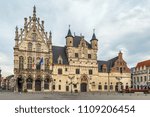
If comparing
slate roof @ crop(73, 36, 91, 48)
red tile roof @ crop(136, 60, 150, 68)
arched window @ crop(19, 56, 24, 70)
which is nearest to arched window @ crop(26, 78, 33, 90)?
arched window @ crop(19, 56, 24, 70)

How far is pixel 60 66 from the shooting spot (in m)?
67.4

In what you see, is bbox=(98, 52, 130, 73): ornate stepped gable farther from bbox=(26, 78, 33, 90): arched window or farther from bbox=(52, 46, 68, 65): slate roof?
bbox=(26, 78, 33, 90): arched window

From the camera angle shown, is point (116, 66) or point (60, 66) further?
point (116, 66)

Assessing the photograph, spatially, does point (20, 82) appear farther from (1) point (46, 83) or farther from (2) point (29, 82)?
(1) point (46, 83)

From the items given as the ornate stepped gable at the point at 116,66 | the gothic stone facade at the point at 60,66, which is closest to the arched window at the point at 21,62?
the gothic stone facade at the point at 60,66

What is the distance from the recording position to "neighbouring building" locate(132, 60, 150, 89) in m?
81.5

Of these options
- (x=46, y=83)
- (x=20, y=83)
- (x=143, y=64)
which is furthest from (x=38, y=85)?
(x=143, y=64)

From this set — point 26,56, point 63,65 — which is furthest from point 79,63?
point 26,56

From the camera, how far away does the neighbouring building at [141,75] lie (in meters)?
81.5

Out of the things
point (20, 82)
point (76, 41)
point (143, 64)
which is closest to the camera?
point (20, 82)

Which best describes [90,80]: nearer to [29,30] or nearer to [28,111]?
[29,30]

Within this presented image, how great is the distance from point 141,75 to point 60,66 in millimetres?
32951

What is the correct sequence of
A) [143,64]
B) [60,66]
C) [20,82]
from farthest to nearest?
[143,64] → [60,66] → [20,82]

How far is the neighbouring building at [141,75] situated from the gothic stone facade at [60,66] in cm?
803
